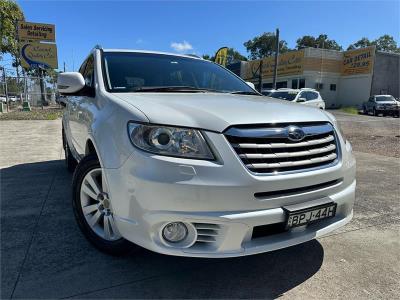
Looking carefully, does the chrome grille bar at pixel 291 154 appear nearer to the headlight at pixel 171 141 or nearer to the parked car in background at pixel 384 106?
the headlight at pixel 171 141

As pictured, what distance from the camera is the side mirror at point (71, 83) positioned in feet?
10.7

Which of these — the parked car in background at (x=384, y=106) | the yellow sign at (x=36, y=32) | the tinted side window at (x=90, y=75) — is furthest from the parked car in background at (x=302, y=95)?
the yellow sign at (x=36, y=32)

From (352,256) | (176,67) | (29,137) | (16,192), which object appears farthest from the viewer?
(29,137)

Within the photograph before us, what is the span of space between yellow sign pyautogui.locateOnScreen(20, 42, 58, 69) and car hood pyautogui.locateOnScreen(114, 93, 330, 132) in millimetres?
29516

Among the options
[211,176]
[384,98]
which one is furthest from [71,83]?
[384,98]

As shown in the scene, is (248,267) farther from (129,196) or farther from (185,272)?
(129,196)

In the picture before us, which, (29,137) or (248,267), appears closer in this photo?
(248,267)

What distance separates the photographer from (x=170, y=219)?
2.24 meters

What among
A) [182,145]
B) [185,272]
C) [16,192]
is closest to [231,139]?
[182,145]

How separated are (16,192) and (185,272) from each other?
Answer: 2945 mm

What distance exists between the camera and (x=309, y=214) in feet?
8.24

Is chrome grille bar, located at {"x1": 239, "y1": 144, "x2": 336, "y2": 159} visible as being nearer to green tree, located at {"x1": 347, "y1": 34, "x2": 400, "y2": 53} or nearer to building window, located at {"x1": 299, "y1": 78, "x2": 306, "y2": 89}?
building window, located at {"x1": 299, "y1": 78, "x2": 306, "y2": 89}

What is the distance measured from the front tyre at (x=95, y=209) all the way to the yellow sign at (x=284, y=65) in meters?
34.6

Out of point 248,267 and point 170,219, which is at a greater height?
point 170,219
